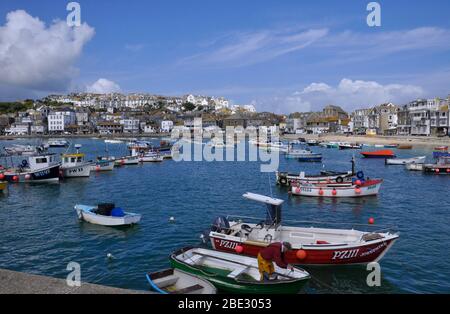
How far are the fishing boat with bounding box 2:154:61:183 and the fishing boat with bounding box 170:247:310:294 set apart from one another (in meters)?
31.9

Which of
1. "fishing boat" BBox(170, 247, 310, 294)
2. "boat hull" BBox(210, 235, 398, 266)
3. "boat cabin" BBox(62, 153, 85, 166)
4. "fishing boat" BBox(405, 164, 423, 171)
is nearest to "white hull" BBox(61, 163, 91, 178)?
"boat cabin" BBox(62, 153, 85, 166)

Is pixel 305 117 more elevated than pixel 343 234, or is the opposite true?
pixel 305 117

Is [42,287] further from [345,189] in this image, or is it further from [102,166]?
[102,166]

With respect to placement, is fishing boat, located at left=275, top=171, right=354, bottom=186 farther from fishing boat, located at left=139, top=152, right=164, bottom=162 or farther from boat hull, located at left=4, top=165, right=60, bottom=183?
fishing boat, located at left=139, top=152, right=164, bottom=162

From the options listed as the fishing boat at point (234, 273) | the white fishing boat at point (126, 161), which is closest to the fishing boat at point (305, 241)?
the fishing boat at point (234, 273)

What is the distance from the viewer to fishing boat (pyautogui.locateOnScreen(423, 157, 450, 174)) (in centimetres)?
4856

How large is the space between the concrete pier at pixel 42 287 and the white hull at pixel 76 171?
37639mm

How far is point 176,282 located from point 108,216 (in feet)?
38.9

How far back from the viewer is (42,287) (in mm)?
9758

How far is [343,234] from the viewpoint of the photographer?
18.2 meters

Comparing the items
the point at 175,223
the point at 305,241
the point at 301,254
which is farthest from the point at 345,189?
the point at 301,254
